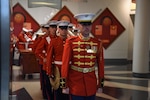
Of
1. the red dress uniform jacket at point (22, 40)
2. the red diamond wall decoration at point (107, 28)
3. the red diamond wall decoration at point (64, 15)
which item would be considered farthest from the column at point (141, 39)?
the red dress uniform jacket at point (22, 40)

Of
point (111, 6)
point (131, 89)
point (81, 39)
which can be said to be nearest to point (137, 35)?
point (131, 89)

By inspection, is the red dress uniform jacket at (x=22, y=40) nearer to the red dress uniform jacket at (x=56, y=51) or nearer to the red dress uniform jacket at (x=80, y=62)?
the red dress uniform jacket at (x=56, y=51)

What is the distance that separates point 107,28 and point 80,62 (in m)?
9.76

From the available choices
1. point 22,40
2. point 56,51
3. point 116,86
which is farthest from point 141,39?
point 56,51

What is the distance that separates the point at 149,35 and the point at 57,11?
4494mm

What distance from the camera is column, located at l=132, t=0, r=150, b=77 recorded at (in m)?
8.94

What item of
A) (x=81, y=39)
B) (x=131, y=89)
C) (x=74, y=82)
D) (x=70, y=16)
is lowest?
(x=131, y=89)

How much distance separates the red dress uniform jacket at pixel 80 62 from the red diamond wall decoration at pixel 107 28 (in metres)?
9.37

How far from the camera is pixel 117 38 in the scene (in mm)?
12859

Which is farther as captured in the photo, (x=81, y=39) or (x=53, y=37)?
(x=53, y=37)

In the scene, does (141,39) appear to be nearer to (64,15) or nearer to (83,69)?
(64,15)

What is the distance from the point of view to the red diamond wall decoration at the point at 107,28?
41.4 feet

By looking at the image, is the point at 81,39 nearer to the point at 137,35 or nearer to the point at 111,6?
the point at 137,35

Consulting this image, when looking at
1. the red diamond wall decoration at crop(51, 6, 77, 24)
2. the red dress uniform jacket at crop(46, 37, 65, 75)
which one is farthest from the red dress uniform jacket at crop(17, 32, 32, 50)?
the red dress uniform jacket at crop(46, 37, 65, 75)
